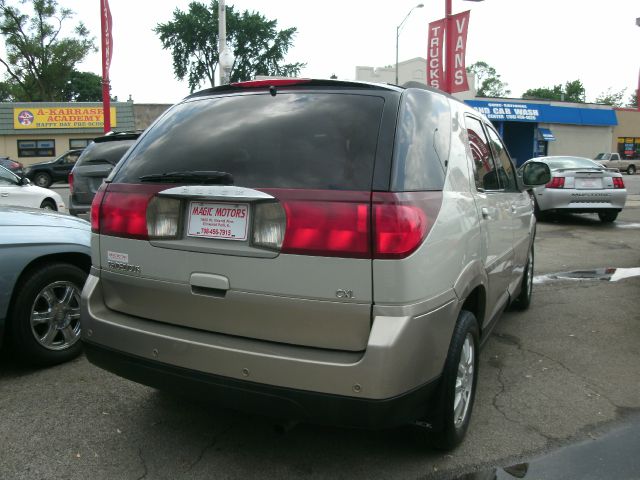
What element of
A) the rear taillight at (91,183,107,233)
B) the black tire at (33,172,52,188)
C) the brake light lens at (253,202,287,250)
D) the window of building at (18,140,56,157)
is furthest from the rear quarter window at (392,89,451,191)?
the window of building at (18,140,56,157)

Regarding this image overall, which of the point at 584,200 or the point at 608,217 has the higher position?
the point at 584,200

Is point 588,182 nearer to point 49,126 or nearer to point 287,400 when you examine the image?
point 287,400

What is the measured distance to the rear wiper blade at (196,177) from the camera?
8.07 ft

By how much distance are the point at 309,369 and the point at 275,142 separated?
984 millimetres

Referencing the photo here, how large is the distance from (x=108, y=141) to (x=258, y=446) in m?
7.28

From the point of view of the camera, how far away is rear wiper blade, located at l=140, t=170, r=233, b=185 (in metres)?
2.46

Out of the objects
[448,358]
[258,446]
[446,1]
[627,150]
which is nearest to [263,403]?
[258,446]

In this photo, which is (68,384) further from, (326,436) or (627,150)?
(627,150)

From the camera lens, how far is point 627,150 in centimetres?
4831

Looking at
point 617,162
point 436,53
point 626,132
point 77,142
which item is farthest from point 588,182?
point 626,132

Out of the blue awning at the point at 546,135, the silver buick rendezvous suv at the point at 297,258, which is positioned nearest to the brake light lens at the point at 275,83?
the silver buick rendezvous suv at the point at 297,258

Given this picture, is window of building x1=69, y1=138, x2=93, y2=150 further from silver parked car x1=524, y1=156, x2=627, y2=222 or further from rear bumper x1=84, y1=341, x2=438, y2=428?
rear bumper x1=84, y1=341, x2=438, y2=428

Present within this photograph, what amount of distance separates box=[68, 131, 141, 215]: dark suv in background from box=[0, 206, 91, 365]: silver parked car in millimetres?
4797

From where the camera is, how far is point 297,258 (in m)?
2.28
